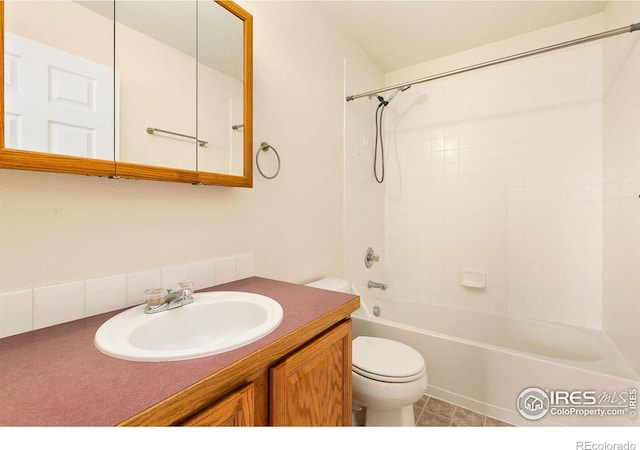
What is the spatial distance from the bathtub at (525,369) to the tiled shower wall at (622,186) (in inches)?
6.7

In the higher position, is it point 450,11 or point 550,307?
point 450,11

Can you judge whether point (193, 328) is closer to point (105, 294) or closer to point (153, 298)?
point (153, 298)

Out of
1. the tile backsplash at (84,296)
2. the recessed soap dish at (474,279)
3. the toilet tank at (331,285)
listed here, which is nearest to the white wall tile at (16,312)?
the tile backsplash at (84,296)

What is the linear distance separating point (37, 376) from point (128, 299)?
407 millimetres

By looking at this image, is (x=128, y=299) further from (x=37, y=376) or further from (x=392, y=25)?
(x=392, y=25)

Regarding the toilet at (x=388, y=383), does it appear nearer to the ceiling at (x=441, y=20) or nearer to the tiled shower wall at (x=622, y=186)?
the tiled shower wall at (x=622, y=186)

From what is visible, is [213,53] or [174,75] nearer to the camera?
[174,75]

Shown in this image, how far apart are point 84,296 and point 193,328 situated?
32 cm

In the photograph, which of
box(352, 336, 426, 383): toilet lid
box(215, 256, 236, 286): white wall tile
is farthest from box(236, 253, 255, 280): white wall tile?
box(352, 336, 426, 383): toilet lid

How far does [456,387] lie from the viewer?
165 cm

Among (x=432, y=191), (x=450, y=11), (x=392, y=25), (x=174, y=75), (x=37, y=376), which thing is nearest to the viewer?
(x=37, y=376)

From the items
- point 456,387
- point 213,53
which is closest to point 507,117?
point 456,387

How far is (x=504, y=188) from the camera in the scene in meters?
2.19

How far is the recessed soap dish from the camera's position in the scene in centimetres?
225
